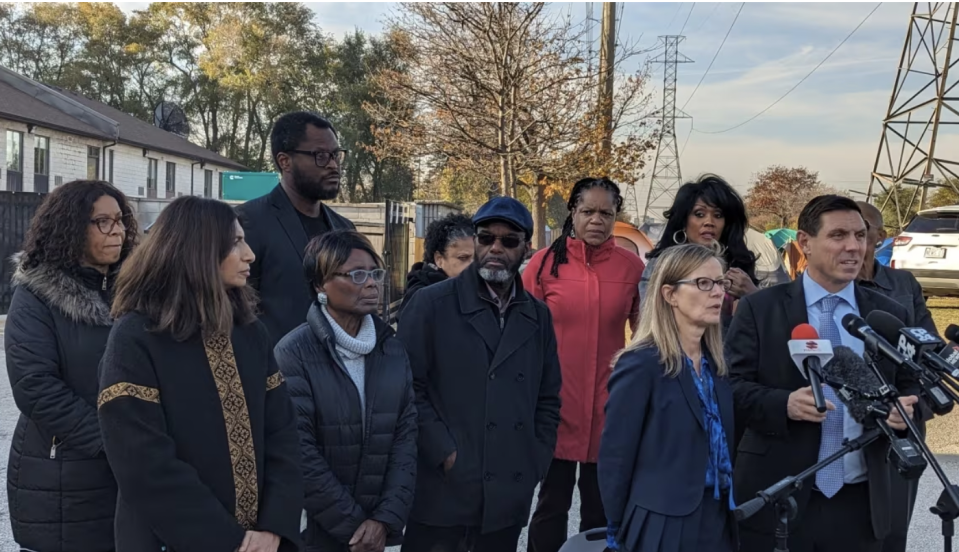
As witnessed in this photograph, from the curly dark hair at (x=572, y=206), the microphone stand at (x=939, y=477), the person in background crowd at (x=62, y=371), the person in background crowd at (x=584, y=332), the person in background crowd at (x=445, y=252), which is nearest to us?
the microphone stand at (x=939, y=477)

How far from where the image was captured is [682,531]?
8.72ft

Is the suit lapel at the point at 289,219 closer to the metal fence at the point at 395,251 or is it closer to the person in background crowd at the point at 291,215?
the person in background crowd at the point at 291,215

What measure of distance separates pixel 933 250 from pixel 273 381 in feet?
50.9

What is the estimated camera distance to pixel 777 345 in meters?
3.15

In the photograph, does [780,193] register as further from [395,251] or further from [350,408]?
[350,408]

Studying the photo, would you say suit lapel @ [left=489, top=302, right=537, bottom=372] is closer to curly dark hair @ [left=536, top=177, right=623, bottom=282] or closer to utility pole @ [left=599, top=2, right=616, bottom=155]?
curly dark hair @ [left=536, top=177, right=623, bottom=282]

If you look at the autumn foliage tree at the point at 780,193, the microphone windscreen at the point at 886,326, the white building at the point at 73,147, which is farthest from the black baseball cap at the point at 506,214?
the autumn foliage tree at the point at 780,193

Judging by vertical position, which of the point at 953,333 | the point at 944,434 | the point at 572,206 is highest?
Answer: the point at 572,206

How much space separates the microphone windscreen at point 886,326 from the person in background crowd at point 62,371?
113 inches

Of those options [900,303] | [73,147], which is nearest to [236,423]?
[900,303]

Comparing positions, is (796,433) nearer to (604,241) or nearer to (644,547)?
(644,547)

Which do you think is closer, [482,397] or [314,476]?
[314,476]

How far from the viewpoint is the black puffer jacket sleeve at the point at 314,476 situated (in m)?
2.89

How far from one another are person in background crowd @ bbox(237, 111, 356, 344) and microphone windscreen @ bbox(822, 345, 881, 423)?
90.4 inches
